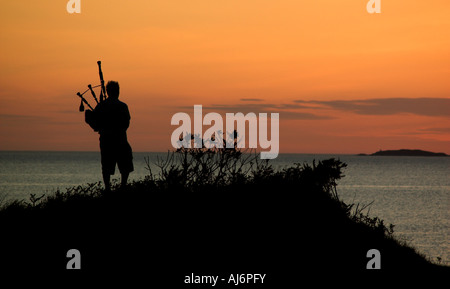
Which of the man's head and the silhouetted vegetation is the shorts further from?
the man's head

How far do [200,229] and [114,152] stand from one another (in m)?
3.30

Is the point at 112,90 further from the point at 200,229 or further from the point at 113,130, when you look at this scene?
the point at 200,229

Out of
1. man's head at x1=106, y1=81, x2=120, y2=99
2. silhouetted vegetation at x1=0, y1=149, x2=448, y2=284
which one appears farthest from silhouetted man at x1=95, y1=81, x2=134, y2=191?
silhouetted vegetation at x1=0, y1=149, x2=448, y2=284

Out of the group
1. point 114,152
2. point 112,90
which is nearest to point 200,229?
point 114,152

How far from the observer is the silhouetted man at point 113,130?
14430 mm

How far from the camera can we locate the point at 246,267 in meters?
11.5

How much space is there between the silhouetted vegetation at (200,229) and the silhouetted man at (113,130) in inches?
25.4

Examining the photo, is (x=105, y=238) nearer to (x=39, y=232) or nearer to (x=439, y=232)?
(x=39, y=232)

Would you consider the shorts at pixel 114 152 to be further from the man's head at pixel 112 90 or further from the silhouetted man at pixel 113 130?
the man's head at pixel 112 90

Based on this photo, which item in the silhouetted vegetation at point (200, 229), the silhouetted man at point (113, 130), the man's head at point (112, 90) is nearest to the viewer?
the silhouetted vegetation at point (200, 229)

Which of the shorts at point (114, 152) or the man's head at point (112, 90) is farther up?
the man's head at point (112, 90)

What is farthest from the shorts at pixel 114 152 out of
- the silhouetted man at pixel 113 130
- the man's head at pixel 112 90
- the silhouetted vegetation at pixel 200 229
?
the man's head at pixel 112 90

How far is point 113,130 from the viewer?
47.7 feet
